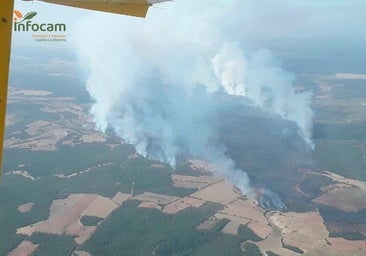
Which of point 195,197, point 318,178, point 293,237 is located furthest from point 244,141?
point 293,237

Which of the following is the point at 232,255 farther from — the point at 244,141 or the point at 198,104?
the point at 198,104

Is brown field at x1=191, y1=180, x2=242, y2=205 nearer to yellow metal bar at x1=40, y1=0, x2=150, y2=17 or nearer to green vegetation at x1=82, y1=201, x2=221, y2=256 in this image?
green vegetation at x1=82, y1=201, x2=221, y2=256

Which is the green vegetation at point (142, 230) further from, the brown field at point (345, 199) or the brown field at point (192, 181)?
the brown field at point (345, 199)

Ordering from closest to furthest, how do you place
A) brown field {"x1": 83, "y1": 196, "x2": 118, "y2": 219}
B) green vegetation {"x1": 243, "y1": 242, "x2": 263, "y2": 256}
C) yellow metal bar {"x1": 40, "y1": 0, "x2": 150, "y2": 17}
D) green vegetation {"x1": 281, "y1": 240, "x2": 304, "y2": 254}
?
yellow metal bar {"x1": 40, "y1": 0, "x2": 150, "y2": 17}
green vegetation {"x1": 281, "y1": 240, "x2": 304, "y2": 254}
green vegetation {"x1": 243, "y1": 242, "x2": 263, "y2": 256}
brown field {"x1": 83, "y1": 196, "x2": 118, "y2": 219}

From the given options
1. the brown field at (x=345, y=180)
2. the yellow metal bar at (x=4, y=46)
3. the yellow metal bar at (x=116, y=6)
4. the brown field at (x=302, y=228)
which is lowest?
the brown field at (x=302, y=228)

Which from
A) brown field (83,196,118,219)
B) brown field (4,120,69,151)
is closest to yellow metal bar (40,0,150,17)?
brown field (83,196,118,219)

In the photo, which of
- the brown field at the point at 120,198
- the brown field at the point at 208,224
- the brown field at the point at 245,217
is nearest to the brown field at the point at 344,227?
the brown field at the point at 245,217
